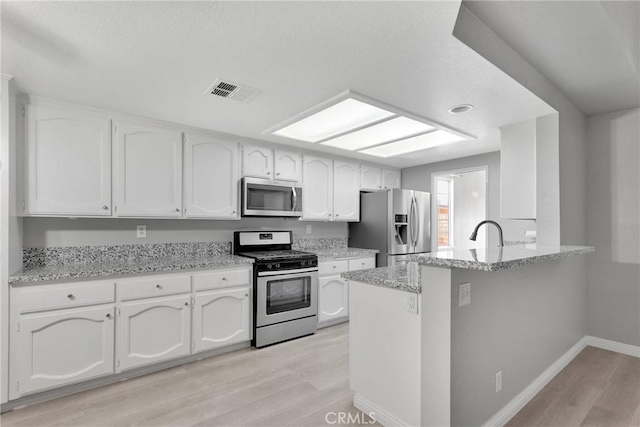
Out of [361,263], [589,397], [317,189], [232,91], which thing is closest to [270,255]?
[317,189]

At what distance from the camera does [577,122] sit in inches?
121

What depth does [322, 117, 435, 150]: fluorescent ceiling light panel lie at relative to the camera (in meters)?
3.16

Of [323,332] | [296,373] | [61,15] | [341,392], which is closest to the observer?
[61,15]

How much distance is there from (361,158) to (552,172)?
2331mm

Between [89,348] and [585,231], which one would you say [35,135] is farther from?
[585,231]

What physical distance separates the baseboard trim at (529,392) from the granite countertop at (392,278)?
2.98 feet

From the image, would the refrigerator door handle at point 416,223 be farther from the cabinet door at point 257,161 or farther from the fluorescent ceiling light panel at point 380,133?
the cabinet door at point 257,161

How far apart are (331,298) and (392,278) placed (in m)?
2.00

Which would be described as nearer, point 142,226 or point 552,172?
point 552,172

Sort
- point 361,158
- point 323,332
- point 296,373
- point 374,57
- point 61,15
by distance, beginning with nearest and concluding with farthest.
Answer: point 61,15 → point 374,57 → point 296,373 → point 323,332 → point 361,158

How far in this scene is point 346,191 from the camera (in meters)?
4.45

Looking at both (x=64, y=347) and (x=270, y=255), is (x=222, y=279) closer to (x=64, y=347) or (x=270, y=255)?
(x=270, y=255)

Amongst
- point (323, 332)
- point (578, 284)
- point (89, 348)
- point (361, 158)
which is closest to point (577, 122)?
point (578, 284)

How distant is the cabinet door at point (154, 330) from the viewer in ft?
8.21
